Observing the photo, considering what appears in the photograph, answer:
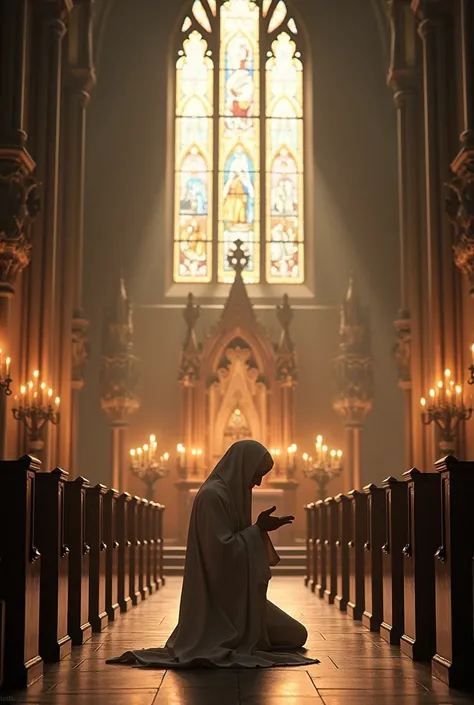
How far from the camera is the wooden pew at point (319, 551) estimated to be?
14008 mm

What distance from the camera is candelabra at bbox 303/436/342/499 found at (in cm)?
2070

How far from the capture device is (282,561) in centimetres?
1945

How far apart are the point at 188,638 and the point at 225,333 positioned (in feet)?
49.3

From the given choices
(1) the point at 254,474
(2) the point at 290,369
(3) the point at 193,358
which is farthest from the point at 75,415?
(1) the point at 254,474

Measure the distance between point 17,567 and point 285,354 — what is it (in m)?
15.9

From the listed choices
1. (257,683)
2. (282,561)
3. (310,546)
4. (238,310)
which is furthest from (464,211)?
(257,683)

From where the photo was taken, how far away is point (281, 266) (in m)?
23.6

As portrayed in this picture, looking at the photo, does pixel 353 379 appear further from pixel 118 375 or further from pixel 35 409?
pixel 35 409

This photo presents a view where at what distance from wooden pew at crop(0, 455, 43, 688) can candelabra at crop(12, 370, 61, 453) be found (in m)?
9.14

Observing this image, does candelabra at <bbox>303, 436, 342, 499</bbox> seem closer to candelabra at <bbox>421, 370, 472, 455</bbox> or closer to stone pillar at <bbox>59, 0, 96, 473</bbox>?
stone pillar at <bbox>59, 0, 96, 473</bbox>

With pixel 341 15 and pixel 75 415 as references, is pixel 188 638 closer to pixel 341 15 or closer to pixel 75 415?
pixel 75 415

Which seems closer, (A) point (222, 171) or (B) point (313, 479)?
(B) point (313, 479)

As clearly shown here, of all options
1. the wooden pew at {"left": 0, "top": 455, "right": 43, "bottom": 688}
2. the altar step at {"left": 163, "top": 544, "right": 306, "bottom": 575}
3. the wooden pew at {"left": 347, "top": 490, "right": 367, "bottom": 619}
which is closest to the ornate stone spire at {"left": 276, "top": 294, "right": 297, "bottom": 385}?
the altar step at {"left": 163, "top": 544, "right": 306, "bottom": 575}

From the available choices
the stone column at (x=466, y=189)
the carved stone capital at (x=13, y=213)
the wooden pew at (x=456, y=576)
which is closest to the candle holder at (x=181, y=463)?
the carved stone capital at (x=13, y=213)
